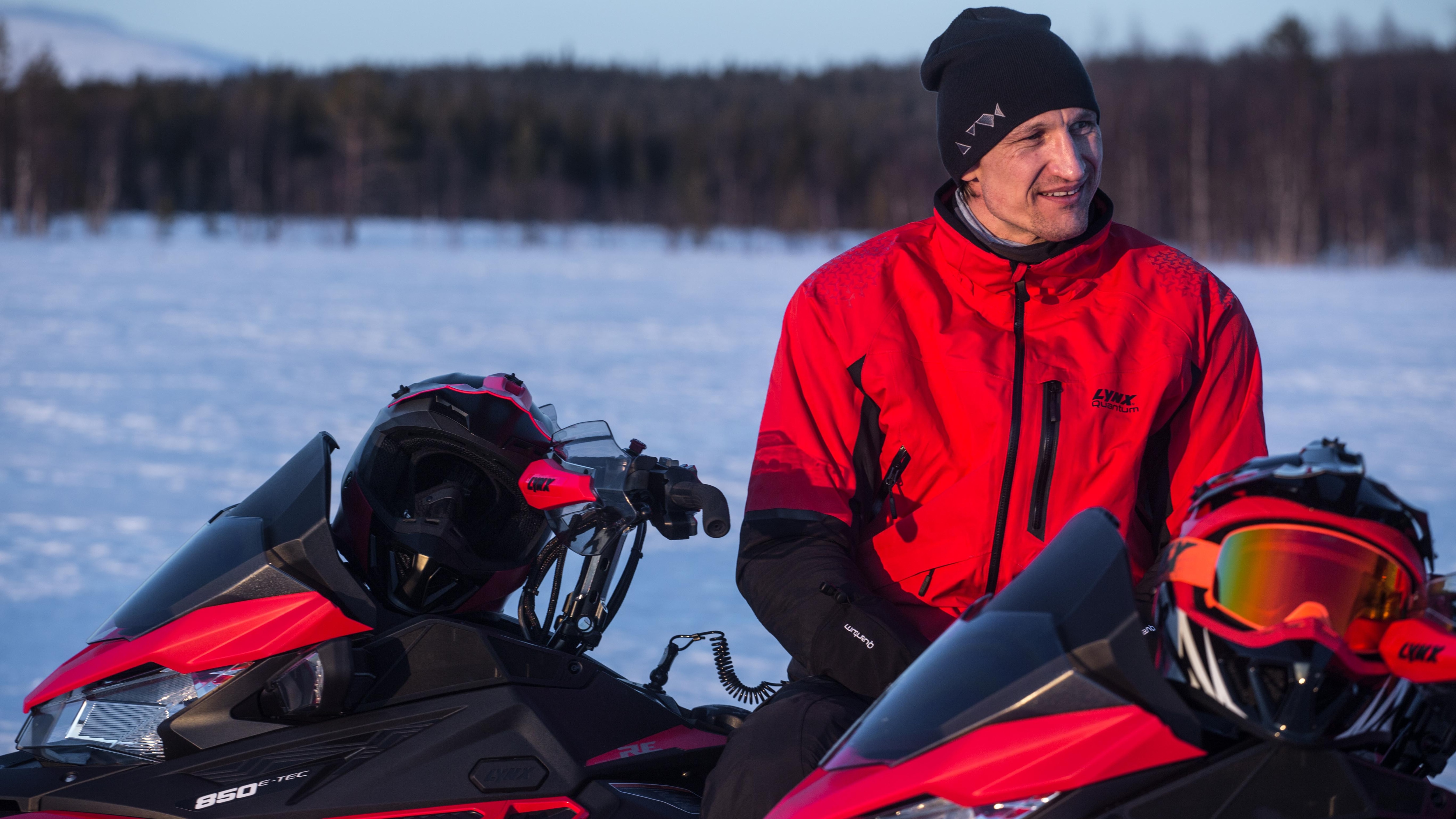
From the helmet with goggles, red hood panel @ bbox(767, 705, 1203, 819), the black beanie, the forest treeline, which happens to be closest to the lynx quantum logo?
the black beanie

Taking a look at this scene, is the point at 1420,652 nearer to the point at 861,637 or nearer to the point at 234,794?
the point at 861,637

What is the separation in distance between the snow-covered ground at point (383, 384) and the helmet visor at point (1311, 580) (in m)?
2.34

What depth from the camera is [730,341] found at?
12.8m

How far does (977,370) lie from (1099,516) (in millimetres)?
595

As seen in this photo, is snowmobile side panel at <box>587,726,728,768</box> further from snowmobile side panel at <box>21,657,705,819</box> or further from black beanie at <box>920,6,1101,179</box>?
black beanie at <box>920,6,1101,179</box>

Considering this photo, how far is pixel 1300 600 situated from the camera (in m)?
0.99

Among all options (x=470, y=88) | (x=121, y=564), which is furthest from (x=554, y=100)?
(x=121, y=564)

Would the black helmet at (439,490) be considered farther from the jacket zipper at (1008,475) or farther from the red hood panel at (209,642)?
the jacket zipper at (1008,475)

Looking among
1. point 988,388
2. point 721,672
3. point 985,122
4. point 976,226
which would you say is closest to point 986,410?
point 988,388

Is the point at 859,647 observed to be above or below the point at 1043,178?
below

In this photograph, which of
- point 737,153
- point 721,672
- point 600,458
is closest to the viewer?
point 600,458

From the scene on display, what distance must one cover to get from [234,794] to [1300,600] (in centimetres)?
128

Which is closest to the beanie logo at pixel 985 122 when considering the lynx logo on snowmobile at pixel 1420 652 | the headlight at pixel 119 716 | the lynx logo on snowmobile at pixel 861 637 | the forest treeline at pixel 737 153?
the lynx logo on snowmobile at pixel 861 637

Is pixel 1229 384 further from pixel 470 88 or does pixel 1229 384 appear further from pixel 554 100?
pixel 554 100
